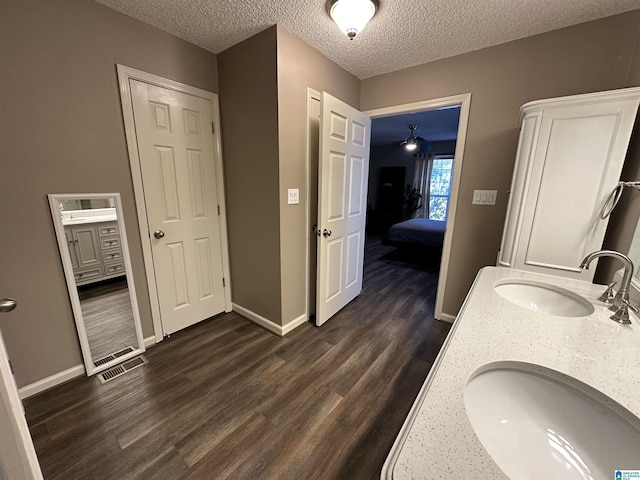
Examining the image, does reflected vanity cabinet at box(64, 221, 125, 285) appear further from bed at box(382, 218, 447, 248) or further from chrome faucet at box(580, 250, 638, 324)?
bed at box(382, 218, 447, 248)

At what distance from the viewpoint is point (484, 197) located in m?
2.13

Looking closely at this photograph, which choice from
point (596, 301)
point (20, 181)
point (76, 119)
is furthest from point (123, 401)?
point (596, 301)

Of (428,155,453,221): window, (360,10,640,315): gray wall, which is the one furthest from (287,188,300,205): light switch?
(428,155,453,221): window

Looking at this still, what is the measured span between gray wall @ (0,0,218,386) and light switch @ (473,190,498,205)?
2670 millimetres

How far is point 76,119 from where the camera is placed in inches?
61.5

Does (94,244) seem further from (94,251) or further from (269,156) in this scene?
(269,156)

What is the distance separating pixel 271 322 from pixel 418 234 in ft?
9.93

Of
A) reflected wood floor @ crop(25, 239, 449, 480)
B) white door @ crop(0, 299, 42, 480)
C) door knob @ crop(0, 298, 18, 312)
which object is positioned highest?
door knob @ crop(0, 298, 18, 312)

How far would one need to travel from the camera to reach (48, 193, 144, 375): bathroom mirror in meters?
1.62

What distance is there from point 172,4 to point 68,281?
1815 millimetres

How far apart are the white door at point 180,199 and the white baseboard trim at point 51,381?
0.56m

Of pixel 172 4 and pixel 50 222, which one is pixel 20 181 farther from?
pixel 172 4

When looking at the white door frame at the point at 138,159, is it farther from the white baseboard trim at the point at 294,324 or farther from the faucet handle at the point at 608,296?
the faucet handle at the point at 608,296

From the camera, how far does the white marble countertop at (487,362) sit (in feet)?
1.52
